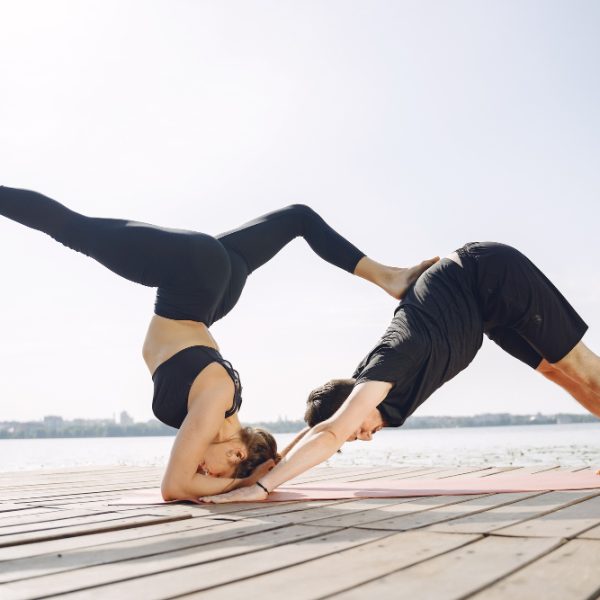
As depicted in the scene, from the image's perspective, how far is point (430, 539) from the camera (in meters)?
1.89

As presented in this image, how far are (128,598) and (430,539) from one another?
0.90 metres

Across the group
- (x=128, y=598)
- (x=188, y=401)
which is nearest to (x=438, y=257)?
(x=188, y=401)

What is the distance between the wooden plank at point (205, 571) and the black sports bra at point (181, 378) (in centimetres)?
138

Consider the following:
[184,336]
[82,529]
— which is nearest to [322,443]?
[184,336]

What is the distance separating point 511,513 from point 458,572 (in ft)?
3.24

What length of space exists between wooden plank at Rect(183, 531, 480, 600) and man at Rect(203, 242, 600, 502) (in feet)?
4.22

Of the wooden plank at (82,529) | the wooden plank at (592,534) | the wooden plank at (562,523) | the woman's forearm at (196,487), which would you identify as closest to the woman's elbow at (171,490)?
the woman's forearm at (196,487)

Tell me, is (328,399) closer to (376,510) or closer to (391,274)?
(391,274)

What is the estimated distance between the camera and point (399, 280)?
3721mm

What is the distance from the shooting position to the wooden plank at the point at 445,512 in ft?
7.18

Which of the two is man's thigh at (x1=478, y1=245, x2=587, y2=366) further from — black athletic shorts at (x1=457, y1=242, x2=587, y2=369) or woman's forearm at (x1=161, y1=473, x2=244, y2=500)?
woman's forearm at (x1=161, y1=473, x2=244, y2=500)

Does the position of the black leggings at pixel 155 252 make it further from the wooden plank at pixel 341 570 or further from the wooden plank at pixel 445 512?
the wooden plank at pixel 341 570

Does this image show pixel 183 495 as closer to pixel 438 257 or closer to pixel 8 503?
pixel 8 503

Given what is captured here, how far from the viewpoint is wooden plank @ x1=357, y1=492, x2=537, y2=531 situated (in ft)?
7.18
